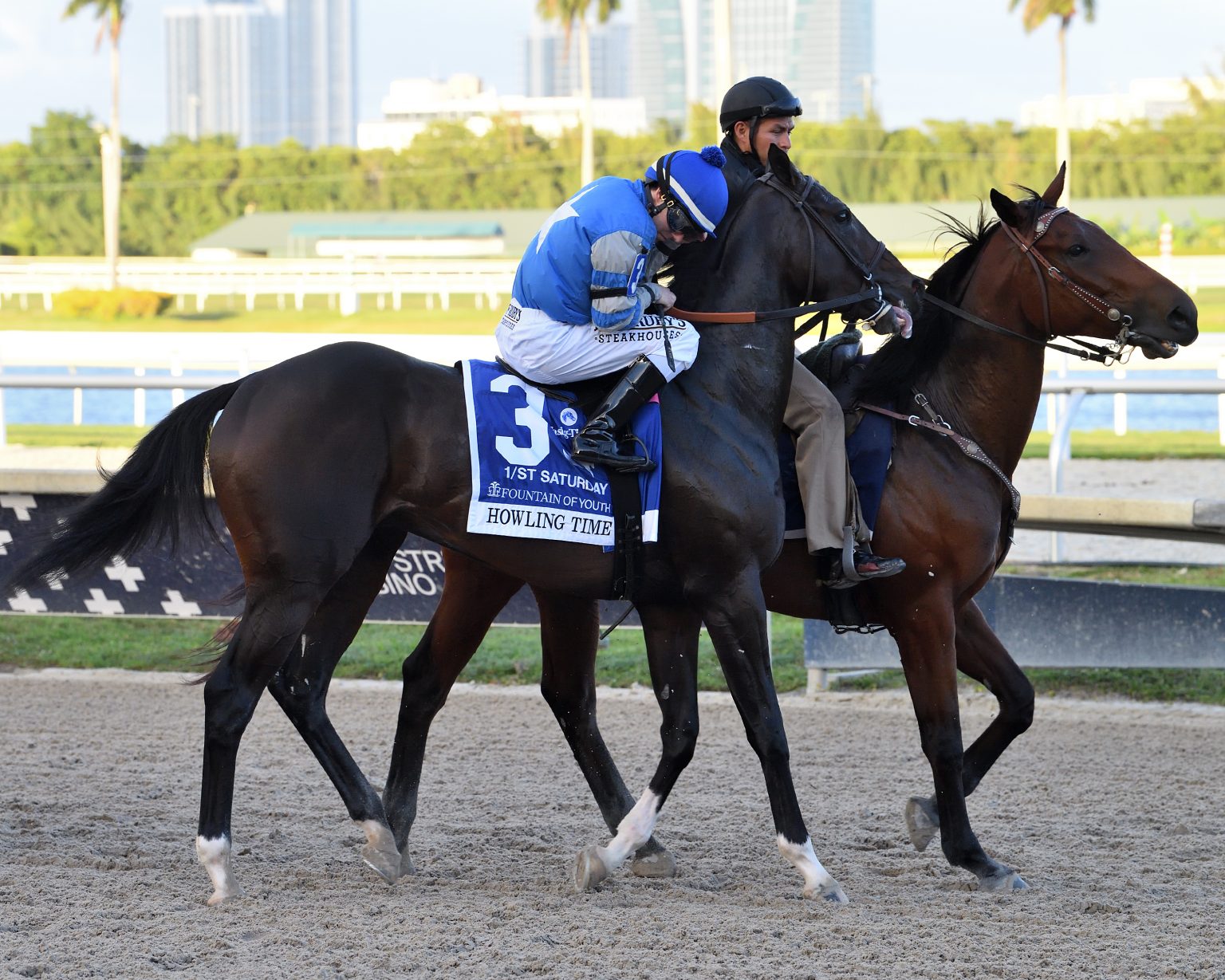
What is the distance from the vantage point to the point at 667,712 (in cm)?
425

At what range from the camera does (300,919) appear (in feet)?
12.2

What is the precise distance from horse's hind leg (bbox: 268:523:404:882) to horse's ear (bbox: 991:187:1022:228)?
1.99 metres

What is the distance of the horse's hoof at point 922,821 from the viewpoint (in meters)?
4.49

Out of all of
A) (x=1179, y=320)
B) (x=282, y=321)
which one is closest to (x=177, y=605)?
(x=1179, y=320)

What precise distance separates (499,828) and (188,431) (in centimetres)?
161

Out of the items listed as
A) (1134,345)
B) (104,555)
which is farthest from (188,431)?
(1134,345)

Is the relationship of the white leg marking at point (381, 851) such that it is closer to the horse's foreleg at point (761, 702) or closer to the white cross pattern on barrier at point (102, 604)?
the horse's foreleg at point (761, 702)

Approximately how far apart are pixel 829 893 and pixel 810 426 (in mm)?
1336

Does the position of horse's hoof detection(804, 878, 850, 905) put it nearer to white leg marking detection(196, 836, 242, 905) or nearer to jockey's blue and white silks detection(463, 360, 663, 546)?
jockey's blue and white silks detection(463, 360, 663, 546)

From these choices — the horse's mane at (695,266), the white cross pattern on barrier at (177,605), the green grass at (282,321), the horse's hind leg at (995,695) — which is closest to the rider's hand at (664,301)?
the horse's mane at (695,266)

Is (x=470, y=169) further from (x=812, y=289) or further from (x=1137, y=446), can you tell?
(x=812, y=289)

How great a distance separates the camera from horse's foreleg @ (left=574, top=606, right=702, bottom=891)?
412cm

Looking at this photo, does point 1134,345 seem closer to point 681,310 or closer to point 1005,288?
point 1005,288

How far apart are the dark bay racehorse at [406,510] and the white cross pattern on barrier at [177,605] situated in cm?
305
